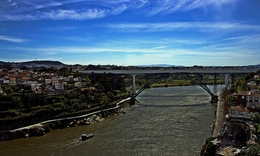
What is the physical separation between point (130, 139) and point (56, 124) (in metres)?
7.23

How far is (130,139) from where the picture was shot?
→ 51.0ft

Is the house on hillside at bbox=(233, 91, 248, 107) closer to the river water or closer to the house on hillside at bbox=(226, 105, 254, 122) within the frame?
the house on hillside at bbox=(226, 105, 254, 122)

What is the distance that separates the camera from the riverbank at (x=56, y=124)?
1685 centimetres

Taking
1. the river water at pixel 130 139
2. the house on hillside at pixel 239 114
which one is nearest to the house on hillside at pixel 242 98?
the house on hillside at pixel 239 114

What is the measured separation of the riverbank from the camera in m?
16.9

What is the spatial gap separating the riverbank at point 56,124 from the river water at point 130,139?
2.04 ft

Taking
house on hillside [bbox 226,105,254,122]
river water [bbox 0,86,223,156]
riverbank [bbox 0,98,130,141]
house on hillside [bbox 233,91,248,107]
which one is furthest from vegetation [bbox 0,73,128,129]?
house on hillside [bbox 233,91,248,107]

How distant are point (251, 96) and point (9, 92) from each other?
2237 centimetres

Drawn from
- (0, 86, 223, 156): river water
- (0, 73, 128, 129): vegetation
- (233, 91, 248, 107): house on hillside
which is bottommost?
(0, 86, 223, 156): river water

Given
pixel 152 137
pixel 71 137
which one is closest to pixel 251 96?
pixel 152 137

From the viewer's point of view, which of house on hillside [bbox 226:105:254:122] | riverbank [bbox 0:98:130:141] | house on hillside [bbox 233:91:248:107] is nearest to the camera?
house on hillside [bbox 226:105:254:122]

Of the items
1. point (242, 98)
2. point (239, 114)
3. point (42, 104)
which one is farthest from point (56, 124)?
point (242, 98)

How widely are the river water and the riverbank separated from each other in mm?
621

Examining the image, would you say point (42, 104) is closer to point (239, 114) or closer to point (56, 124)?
point (56, 124)
